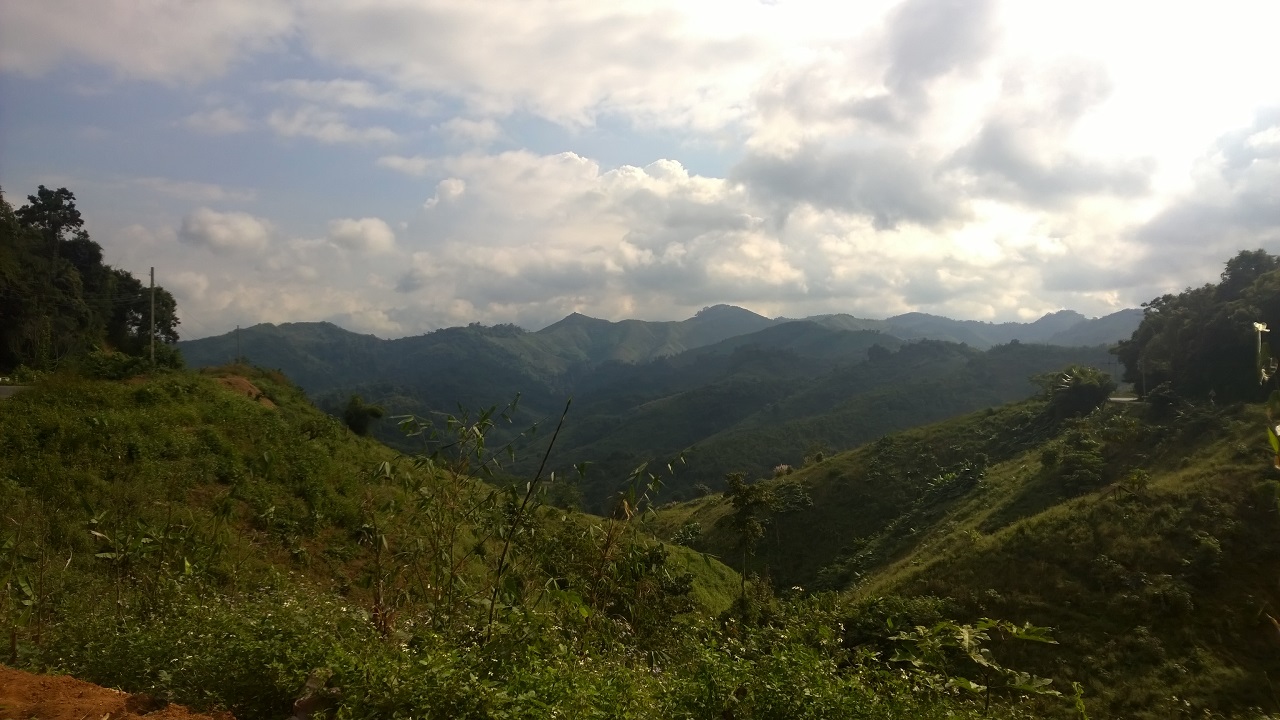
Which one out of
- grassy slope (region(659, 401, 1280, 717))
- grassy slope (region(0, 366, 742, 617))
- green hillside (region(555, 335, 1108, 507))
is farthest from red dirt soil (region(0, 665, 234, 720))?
green hillside (region(555, 335, 1108, 507))

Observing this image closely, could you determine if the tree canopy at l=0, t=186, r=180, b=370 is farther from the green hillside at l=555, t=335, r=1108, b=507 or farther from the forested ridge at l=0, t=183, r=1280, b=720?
the green hillside at l=555, t=335, r=1108, b=507

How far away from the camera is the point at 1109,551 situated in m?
22.0

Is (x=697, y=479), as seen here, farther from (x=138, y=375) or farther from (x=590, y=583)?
(x=590, y=583)

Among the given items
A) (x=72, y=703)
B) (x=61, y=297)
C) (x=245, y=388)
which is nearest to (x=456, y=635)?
(x=72, y=703)

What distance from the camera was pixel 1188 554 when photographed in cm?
2098

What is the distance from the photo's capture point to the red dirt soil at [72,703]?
4523 mm

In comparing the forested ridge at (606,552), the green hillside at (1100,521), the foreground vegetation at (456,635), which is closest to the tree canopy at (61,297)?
the forested ridge at (606,552)

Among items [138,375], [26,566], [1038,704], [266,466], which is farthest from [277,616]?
[138,375]

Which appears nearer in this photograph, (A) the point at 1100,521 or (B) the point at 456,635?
(B) the point at 456,635

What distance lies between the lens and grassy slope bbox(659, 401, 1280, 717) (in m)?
17.2

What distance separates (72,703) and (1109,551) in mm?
26454

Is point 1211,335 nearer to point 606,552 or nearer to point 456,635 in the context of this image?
point 606,552

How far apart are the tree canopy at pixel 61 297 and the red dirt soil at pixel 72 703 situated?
28.4 metres

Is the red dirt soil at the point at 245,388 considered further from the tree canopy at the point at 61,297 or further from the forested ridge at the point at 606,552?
the tree canopy at the point at 61,297
